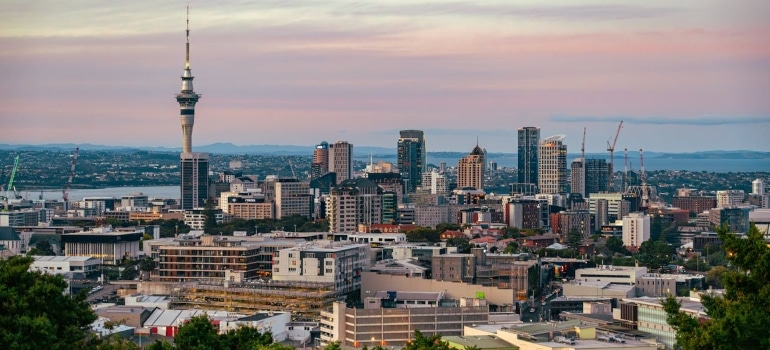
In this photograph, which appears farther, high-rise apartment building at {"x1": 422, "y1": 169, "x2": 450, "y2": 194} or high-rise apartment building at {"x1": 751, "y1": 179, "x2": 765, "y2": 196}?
high-rise apartment building at {"x1": 751, "y1": 179, "x2": 765, "y2": 196}

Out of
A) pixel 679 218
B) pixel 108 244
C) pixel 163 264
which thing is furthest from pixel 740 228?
pixel 163 264

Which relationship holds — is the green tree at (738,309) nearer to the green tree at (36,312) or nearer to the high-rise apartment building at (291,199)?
the green tree at (36,312)

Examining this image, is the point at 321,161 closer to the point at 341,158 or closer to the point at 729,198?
the point at 341,158

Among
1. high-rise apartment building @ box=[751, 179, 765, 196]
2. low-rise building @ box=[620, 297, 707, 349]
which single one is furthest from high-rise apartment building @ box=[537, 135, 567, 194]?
low-rise building @ box=[620, 297, 707, 349]

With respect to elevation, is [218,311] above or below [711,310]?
below

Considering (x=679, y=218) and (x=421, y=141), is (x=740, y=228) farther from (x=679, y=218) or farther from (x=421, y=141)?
(x=421, y=141)

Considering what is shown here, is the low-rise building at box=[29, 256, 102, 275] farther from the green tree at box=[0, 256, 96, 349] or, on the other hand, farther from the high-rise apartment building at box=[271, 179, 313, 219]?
the green tree at box=[0, 256, 96, 349]
